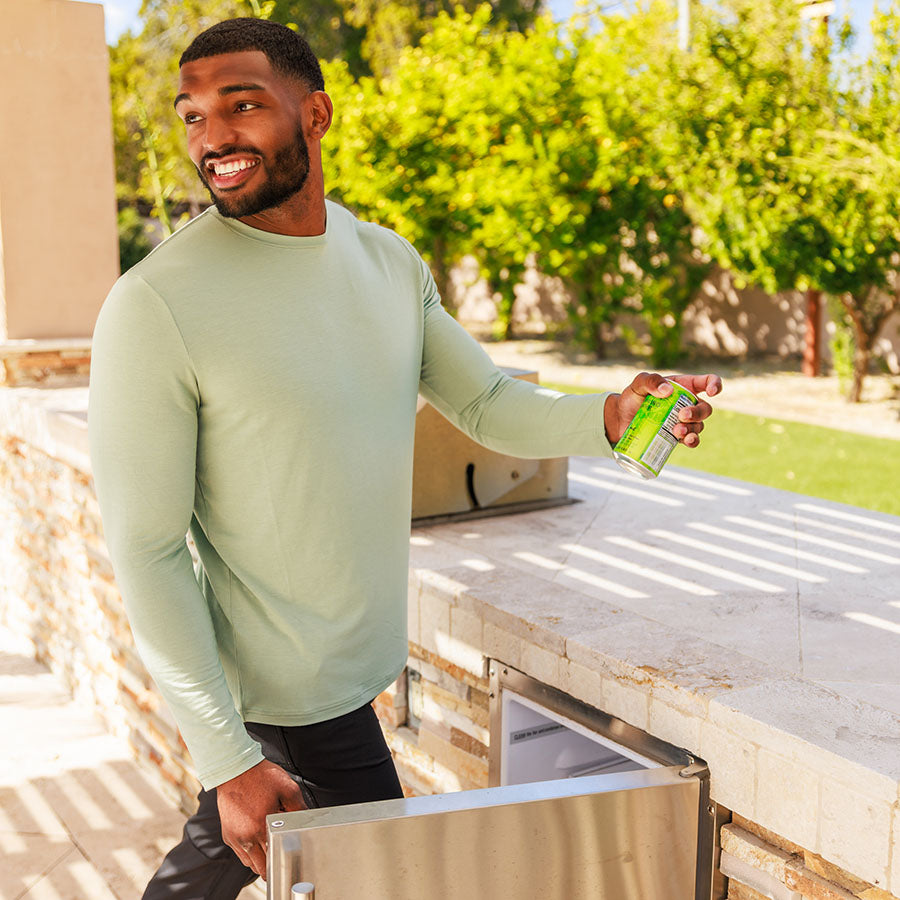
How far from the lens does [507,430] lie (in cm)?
216

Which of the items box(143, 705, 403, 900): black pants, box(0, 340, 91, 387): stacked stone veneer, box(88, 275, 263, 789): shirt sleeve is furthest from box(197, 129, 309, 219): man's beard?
box(0, 340, 91, 387): stacked stone veneer

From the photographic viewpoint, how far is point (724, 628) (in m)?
2.38

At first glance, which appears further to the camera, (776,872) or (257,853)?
(776,872)

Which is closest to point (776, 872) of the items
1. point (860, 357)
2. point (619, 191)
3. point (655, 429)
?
point (655, 429)

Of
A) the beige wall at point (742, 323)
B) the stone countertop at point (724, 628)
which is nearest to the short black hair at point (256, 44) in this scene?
the stone countertop at point (724, 628)

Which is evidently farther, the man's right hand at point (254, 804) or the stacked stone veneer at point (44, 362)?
the stacked stone veneer at point (44, 362)

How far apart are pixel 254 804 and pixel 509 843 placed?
394mm

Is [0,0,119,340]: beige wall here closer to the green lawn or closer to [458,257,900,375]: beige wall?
the green lawn

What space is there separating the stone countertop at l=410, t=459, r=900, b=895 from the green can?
0.42 metres

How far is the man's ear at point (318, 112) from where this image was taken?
72.8 inches

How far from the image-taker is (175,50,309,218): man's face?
67.8 inches

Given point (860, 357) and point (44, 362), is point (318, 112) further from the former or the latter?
point (860, 357)

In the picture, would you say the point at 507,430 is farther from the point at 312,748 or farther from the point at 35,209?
the point at 35,209

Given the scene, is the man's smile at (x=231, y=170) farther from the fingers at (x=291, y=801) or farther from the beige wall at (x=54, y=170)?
the beige wall at (x=54, y=170)
